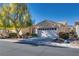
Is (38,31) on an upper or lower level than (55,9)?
lower

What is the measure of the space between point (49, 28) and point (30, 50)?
0.67 metres

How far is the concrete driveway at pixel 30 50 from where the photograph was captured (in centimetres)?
543

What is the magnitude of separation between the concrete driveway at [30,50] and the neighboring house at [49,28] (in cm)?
32

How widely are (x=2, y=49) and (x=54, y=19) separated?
54.2 inches

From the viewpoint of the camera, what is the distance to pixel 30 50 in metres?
5.53

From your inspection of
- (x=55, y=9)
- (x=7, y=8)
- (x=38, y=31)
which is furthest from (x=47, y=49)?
(x=7, y=8)

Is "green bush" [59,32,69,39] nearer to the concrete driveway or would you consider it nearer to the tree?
the concrete driveway

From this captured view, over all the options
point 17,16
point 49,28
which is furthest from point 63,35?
point 17,16

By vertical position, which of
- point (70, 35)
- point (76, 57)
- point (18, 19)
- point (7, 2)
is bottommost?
point (76, 57)

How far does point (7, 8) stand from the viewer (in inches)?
224

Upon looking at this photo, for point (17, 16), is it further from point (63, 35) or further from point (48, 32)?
point (63, 35)

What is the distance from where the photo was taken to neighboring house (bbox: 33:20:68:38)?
552 centimetres

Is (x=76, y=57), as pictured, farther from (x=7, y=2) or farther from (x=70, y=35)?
(x=7, y=2)

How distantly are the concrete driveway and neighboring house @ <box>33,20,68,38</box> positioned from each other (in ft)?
1.06
